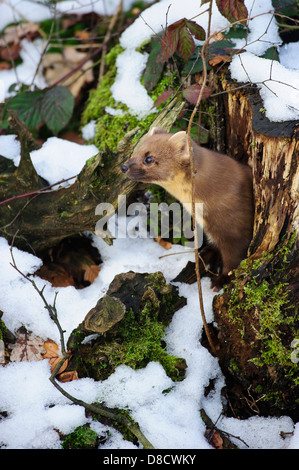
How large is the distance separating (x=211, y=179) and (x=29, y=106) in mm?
2047

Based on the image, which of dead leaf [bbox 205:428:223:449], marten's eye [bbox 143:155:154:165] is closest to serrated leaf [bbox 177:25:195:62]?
marten's eye [bbox 143:155:154:165]

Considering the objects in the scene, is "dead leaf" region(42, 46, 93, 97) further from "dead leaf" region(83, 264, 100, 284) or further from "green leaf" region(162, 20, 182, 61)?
"dead leaf" region(83, 264, 100, 284)

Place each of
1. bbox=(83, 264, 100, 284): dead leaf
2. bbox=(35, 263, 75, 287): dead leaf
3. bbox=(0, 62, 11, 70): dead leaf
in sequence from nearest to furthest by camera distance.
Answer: bbox=(35, 263, 75, 287): dead leaf < bbox=(83, 264, 100, 284): dead leaf < bbox=(0, 62, 11, 70): dead leaf

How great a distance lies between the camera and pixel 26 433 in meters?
2.27

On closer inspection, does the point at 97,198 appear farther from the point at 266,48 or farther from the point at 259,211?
the point at 266,48

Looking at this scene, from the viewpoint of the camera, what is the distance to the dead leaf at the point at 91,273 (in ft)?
11.3

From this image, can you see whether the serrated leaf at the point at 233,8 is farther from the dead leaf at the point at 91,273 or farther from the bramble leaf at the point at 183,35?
the dead leaf at the point at 91,273

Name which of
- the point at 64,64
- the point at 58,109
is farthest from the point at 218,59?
the point at 64,64

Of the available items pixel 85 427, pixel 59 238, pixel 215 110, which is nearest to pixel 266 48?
pixel 215 110

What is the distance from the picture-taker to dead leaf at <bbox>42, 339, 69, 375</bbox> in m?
2.65

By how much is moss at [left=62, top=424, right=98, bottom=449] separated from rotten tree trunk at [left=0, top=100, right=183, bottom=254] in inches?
56.4

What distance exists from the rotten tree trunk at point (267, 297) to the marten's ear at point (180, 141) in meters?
0.47

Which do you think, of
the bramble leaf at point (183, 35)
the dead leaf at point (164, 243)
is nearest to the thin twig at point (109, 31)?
the bramble leaf at point (183, 35)

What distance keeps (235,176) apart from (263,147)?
0.44 meters
